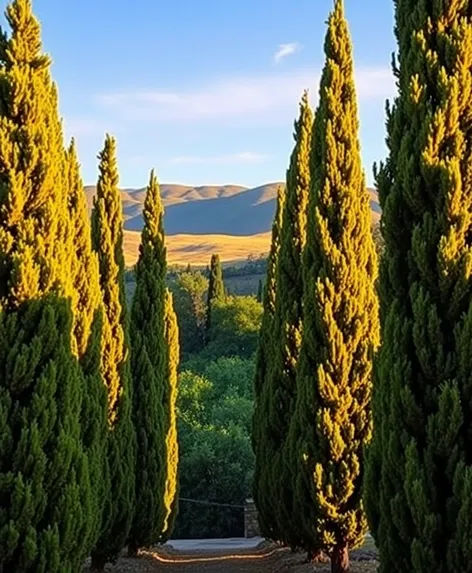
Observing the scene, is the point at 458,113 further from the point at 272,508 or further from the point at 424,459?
the point at 272,508

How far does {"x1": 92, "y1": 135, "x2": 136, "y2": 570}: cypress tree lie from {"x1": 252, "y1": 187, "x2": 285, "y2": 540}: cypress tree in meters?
2.56

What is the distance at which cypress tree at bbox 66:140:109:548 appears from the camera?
1020 centimetres

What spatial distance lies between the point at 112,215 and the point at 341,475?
637 centimetres

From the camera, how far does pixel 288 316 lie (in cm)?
1370

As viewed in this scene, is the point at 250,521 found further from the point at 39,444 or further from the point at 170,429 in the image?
the point at 39,444

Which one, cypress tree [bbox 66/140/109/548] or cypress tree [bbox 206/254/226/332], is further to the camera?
cypress tree [bbox 206/254/226/332]

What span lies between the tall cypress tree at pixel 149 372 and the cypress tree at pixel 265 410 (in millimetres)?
1989

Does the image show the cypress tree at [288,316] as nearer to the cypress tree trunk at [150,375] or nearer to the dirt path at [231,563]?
the dirt path at [231,563]

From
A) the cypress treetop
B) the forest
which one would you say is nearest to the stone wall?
the forest

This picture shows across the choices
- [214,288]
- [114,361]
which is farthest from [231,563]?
[214,288]

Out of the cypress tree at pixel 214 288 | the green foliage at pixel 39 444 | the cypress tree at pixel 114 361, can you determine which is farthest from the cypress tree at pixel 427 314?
the cypress tree at pixel 214 288

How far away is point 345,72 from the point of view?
446 inches

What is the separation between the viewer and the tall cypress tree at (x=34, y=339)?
294 inches

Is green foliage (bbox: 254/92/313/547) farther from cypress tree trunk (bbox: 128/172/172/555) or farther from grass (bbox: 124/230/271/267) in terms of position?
grass (bbox: 124/230/271/267)
